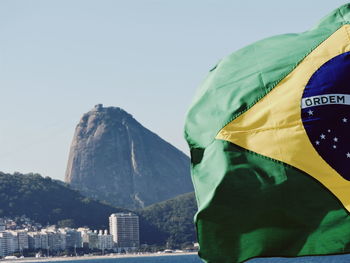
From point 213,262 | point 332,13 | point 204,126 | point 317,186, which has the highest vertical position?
point 332,13

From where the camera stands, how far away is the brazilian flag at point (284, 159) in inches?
372

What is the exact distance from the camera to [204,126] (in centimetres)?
1006

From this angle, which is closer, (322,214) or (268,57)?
(322,214)

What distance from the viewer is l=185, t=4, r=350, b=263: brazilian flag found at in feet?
31.0

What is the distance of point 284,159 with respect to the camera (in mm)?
9648

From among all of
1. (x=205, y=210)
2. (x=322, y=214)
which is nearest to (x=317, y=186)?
(x=322, y=214)

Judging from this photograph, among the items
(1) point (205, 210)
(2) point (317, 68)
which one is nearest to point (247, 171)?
(1) point (205, 210)

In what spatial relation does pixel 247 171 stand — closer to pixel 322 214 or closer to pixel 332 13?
pixel 322 214

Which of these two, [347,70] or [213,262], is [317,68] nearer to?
[347,70]

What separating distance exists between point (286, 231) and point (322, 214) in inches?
14.1

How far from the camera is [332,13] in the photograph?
9922mm

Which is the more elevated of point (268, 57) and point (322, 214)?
point (268, 57)

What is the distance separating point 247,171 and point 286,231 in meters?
0.63

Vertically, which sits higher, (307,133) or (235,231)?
(307,133)
